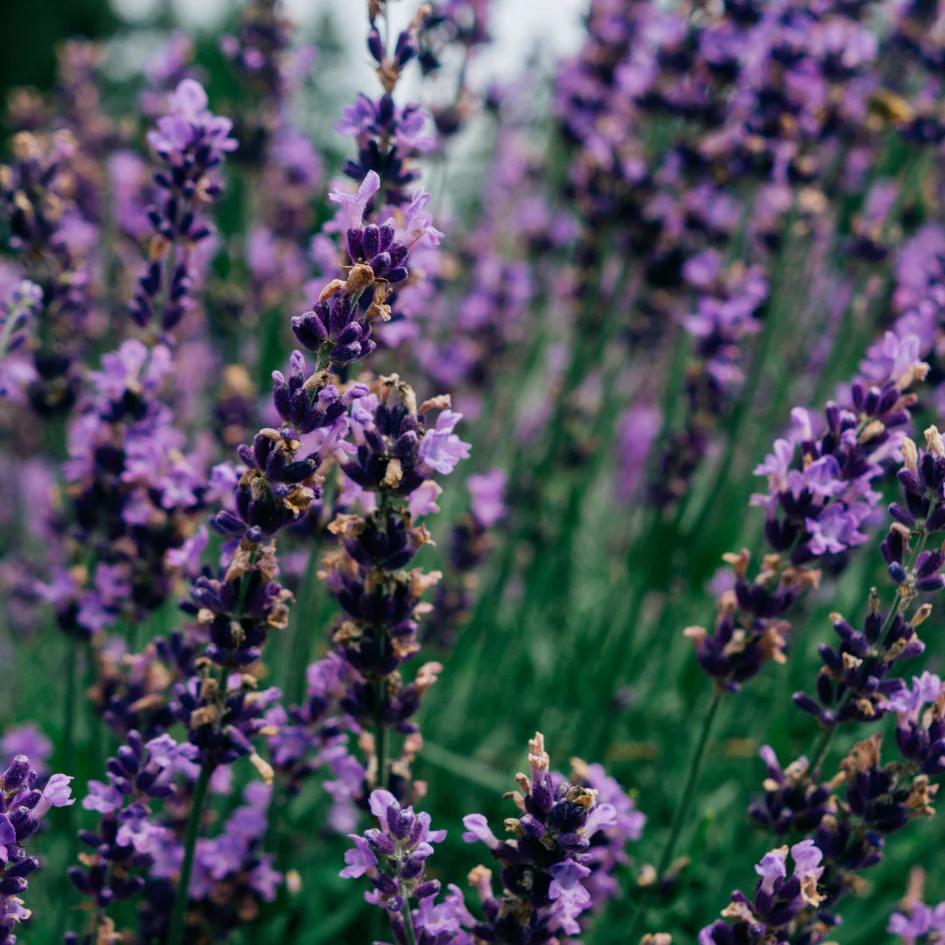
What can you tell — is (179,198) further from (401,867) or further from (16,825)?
(401,867)

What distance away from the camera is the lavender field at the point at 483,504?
4.39 feet

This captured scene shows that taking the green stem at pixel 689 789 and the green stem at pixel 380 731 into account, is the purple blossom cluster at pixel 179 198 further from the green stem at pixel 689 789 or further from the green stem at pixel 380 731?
the green stem at pixel 689 789

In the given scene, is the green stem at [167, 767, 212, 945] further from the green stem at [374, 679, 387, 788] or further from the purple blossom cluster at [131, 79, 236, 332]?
the purple blossom cluster at [131, 79, 236, 332]

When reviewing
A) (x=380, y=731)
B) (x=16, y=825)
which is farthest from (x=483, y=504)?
(x=16, y=825)

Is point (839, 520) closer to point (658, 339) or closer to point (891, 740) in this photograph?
point (891, 740)

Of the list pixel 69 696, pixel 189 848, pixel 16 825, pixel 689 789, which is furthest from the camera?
pixel 69 696

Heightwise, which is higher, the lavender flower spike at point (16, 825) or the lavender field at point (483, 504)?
the lavender field at point (483, 504)

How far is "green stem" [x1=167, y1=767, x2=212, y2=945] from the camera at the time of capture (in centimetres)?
138

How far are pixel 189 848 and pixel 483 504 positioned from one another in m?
1.22

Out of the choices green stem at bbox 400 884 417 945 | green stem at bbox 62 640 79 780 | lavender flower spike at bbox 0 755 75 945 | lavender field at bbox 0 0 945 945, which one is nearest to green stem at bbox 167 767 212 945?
lavender field at bbox 0 0 945 945

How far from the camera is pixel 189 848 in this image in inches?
55.7

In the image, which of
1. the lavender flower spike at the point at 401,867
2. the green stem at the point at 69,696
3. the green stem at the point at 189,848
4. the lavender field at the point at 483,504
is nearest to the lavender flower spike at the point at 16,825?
the lavender field at the point at 483,504

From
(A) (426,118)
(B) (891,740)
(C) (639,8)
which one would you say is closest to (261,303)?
(C) (639,8)

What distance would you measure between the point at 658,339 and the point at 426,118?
6.18 ft
